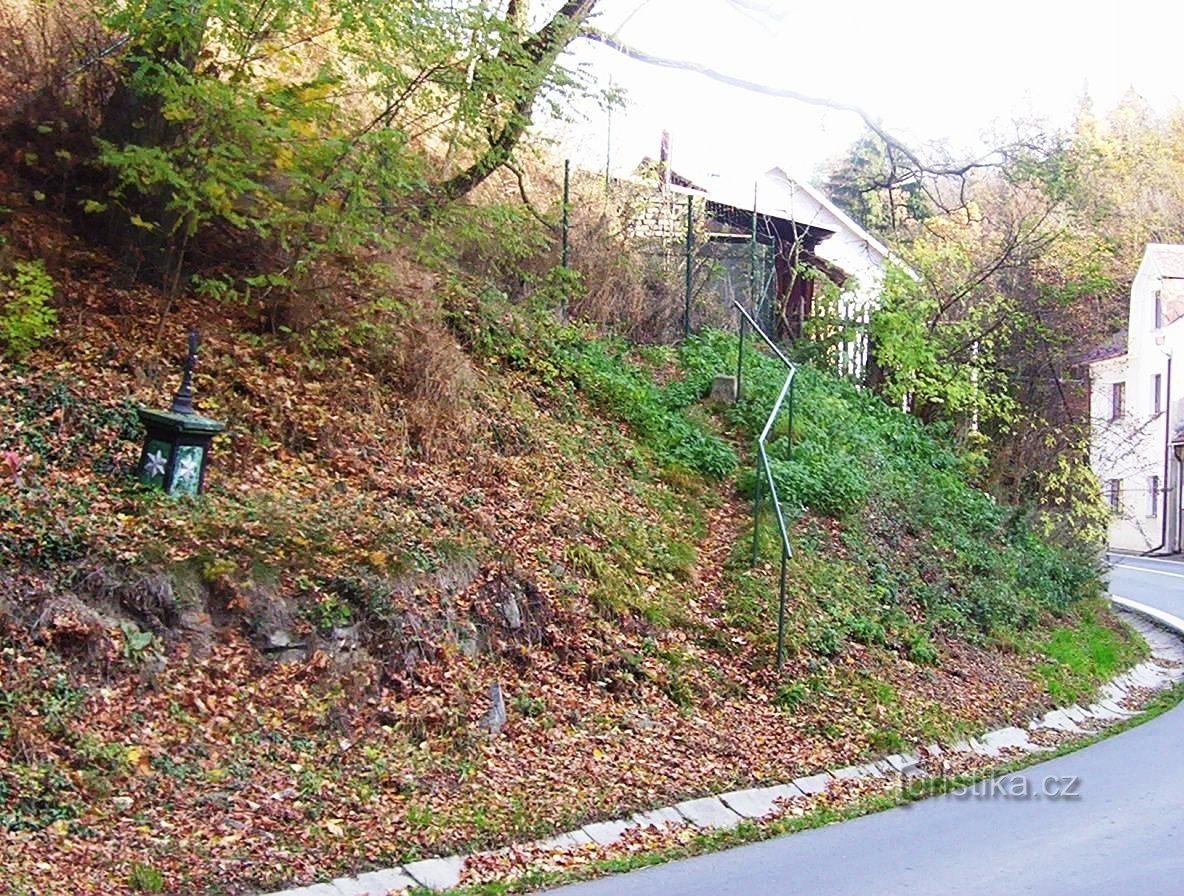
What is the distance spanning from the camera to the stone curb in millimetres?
6957

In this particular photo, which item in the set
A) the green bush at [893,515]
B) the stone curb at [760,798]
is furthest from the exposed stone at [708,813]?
the green bush at [893,515]

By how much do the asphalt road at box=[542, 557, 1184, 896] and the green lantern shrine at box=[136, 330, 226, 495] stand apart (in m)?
4.42

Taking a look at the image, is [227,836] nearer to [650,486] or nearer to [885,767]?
[885,767]

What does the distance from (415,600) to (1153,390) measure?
3915 centimetres

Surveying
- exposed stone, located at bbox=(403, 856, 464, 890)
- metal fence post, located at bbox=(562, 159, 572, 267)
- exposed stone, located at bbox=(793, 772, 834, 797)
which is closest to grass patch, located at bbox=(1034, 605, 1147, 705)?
exposed stone, located at bbox=(793, 772, 834, 797)

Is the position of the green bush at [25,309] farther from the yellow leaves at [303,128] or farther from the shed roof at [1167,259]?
the shed roof at [1167,259]

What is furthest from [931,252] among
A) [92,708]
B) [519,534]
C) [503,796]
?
[92,708]

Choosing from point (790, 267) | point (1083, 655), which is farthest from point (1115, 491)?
point (1083, 655)

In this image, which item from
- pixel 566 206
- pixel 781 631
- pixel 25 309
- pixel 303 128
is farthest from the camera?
pixel 566 206

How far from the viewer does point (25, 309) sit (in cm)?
1041

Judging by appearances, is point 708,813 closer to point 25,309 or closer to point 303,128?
point 303,128

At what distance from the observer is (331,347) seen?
1237cm

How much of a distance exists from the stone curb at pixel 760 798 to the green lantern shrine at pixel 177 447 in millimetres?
3796

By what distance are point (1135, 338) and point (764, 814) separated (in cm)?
3854
